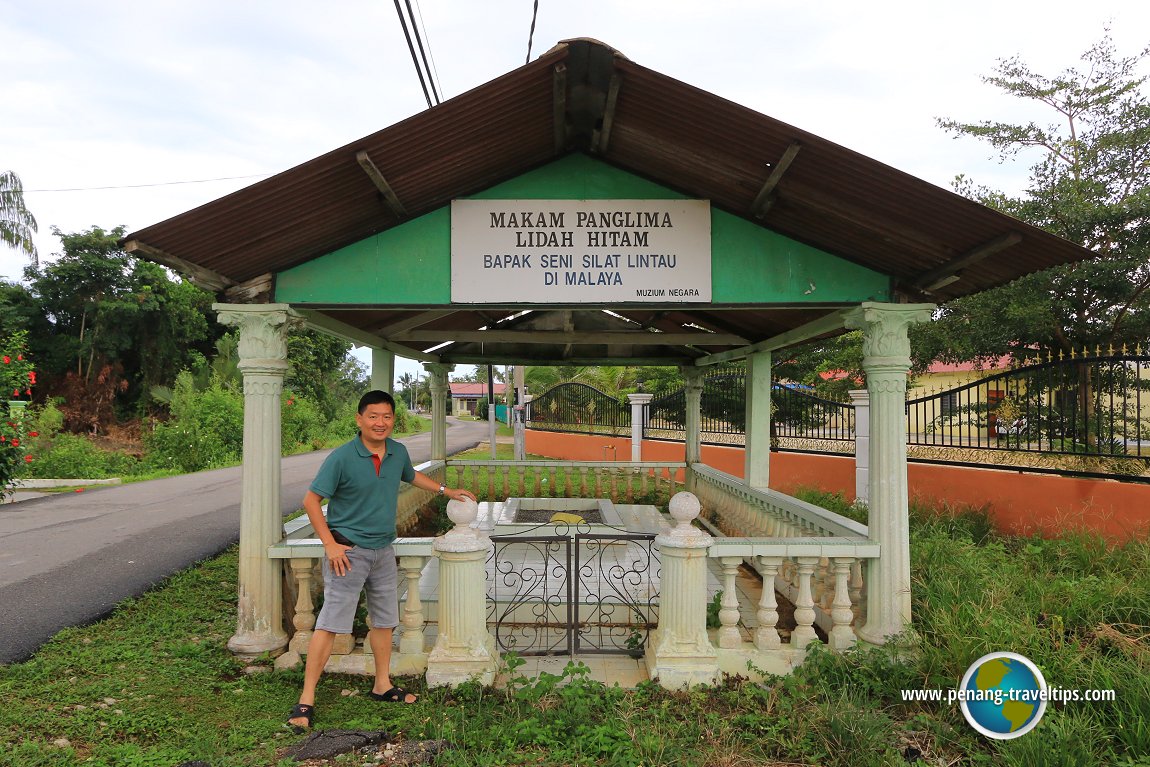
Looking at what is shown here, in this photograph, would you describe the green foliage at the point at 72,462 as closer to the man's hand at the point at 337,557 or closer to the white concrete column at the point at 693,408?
the white concrete column at the point at 693,408

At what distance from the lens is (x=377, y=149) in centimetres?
360

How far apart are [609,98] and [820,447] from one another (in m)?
8.26

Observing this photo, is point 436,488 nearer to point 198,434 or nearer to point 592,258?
point 592,258

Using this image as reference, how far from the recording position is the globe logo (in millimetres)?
3223

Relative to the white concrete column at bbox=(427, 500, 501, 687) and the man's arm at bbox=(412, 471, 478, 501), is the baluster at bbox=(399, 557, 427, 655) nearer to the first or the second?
the white concrete column at bbox=(427, 500, 501, 687)

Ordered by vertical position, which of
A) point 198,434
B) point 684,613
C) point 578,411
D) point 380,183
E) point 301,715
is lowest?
point 301,715

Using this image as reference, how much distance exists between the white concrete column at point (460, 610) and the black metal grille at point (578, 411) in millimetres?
13614

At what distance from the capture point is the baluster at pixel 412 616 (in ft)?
13.2

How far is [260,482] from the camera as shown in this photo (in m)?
4.27

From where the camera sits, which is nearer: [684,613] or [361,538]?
[361,538]

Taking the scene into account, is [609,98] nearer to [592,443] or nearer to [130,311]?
[592,443]

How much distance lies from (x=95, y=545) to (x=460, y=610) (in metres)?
6.50

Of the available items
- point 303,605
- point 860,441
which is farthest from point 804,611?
point 860,441

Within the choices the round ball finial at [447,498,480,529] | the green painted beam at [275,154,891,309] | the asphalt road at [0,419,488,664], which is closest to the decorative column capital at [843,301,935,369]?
the green painted beam at [275,154,891,309]
